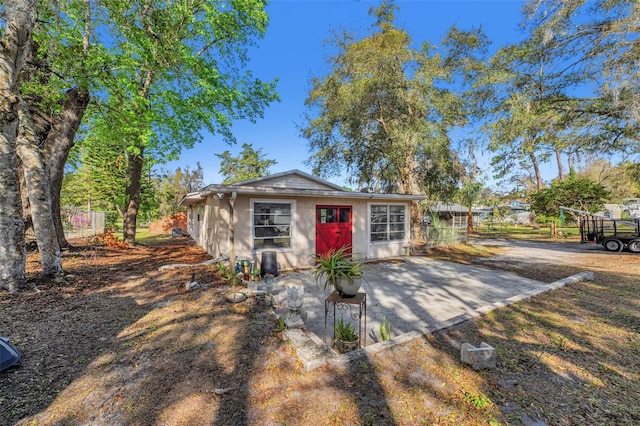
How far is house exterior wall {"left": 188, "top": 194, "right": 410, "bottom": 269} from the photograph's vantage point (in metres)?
6.85

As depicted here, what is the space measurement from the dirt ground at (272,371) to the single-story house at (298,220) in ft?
8.83

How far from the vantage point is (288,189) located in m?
6.86

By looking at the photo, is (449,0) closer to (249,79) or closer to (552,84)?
(552,84)

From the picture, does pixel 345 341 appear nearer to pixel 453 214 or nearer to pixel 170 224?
pixel 170 224

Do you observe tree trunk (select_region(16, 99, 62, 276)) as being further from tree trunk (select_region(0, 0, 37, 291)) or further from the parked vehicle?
the parked vehicle


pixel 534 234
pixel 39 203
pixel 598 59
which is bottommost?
pixel 534 234

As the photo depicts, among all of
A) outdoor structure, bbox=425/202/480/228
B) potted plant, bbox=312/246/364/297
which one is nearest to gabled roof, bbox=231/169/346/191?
potted plant, bbox=312/246/364/297

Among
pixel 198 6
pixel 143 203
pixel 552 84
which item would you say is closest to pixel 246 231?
pixel 198 6

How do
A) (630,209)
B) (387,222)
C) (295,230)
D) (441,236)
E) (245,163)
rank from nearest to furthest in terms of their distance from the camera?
(295,230) < (387,222) < (441,236) < (630,209) < (245,163)

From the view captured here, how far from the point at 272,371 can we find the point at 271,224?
4942 mm

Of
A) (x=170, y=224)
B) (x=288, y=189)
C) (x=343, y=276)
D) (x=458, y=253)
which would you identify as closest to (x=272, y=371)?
(x=343, y=276)

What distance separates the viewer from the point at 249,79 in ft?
36.5

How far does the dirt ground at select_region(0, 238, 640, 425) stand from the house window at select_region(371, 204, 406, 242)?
17.0 feet

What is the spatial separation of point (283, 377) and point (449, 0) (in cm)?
1241
